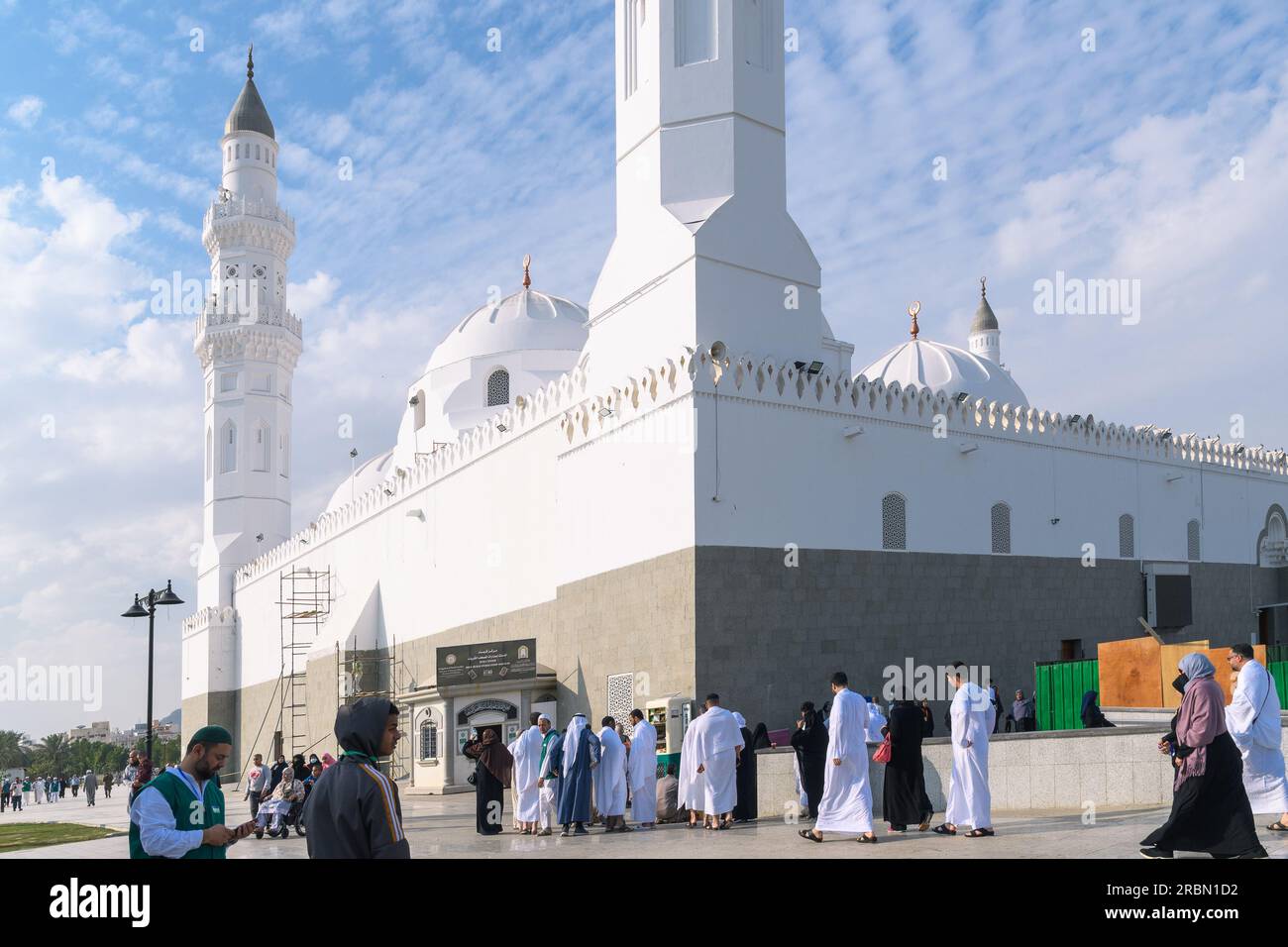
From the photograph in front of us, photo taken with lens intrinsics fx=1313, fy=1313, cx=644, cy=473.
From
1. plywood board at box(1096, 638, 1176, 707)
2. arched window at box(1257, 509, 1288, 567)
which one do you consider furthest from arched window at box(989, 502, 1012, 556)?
arched window at box(1257, 509, 1288, 567)

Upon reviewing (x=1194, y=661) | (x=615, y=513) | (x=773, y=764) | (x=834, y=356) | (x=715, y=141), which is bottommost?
(x=773, y=764)

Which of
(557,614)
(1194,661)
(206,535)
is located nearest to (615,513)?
(557,614)

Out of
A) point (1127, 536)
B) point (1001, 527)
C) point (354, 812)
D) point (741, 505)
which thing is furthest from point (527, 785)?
point (1127, 536)

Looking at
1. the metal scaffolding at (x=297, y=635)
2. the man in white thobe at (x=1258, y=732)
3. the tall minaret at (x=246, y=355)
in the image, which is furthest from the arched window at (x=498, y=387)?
the man in white thobe at (x=1258, y=732)

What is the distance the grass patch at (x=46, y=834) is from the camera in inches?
636

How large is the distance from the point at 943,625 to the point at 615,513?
16.0ft

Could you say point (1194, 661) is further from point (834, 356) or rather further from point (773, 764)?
point (834, 356)

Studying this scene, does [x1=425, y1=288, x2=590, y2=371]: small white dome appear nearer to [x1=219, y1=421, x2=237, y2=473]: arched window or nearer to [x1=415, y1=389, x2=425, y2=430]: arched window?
[x1=415, y1=389, x2=425, y2=430]: arched window

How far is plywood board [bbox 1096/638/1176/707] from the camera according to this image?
1466cm

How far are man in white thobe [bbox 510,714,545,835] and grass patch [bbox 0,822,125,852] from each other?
6301mm

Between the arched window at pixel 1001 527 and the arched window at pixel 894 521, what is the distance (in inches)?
74.7

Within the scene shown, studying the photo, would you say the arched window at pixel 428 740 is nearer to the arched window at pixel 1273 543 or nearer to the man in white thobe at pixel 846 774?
the man in white thobe at pixel 846 774

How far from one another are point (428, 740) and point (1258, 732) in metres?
14.4
